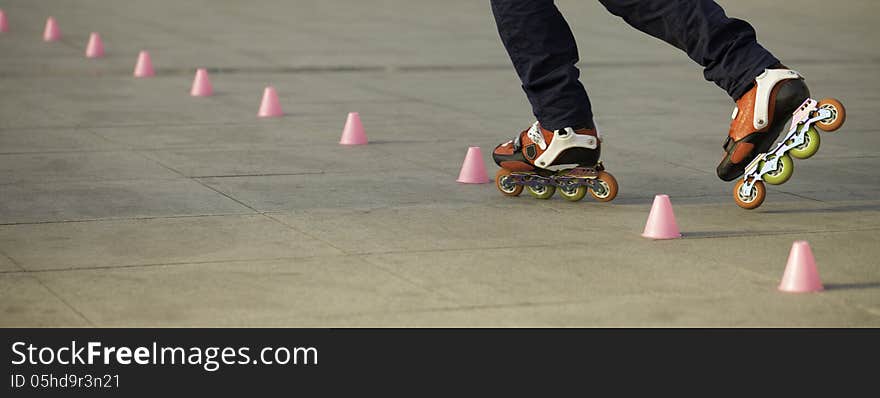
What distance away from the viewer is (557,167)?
668cm

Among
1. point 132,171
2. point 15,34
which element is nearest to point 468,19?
point 15,34

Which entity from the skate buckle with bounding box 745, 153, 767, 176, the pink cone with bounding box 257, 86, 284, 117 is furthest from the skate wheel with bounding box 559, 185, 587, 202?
the pink cone with bounding box 257, 86, 284, 117

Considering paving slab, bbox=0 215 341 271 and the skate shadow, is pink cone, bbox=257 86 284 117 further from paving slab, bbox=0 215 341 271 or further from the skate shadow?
the skate shadow

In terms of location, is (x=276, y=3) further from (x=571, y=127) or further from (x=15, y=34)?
(x=571, y=127)

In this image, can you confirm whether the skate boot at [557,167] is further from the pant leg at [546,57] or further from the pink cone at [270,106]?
the pink cone at [270,106]

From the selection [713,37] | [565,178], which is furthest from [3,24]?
[713,37]

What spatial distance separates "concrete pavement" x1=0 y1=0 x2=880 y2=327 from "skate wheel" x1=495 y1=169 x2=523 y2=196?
67 millimetres

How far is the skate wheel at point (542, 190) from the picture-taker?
6.57 metres

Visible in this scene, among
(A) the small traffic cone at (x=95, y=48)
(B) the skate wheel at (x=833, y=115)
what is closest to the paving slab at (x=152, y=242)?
(B) the skate wheel at (x=833, y=115)

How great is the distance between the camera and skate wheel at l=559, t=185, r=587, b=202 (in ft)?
21.3

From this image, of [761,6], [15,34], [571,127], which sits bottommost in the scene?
[761,6]

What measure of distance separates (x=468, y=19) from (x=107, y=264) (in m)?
14.6

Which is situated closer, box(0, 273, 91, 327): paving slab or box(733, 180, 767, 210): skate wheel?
box(0, 273, 91, 327): paving slab

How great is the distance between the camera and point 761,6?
21.6m
